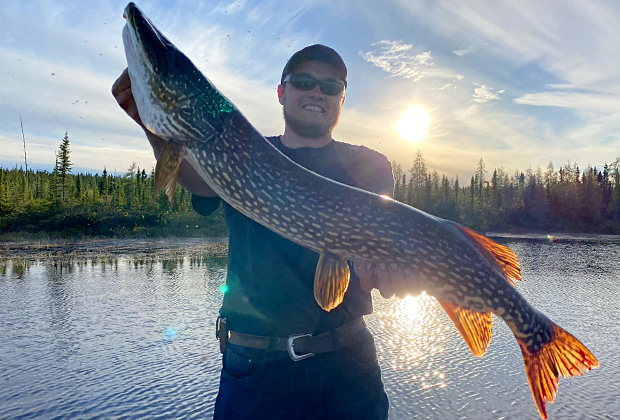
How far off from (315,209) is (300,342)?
30.2 inches

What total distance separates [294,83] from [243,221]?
3.47ft

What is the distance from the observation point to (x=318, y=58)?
2.88m

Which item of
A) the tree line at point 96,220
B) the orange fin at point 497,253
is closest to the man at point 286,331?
the orange fin at point 497,253

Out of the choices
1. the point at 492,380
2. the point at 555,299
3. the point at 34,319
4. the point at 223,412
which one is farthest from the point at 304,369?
the point at 555,299

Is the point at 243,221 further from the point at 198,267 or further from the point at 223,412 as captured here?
the point at 198,267

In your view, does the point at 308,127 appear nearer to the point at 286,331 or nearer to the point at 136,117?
the point at 136,117

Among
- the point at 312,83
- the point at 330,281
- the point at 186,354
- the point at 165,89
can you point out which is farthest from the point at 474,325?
the point at 186,354

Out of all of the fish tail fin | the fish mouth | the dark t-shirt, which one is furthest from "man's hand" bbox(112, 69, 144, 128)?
the fish tail fin

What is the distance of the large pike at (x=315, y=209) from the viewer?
7.72 ft

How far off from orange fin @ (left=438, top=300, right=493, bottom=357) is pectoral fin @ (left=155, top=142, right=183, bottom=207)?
5.80ft

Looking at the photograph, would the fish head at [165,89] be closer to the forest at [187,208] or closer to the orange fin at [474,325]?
the orange fin at [474,325]

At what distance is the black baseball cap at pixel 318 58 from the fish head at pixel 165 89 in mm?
780

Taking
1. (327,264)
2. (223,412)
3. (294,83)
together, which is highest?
(294,83)

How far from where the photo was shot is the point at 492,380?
6.11 m
